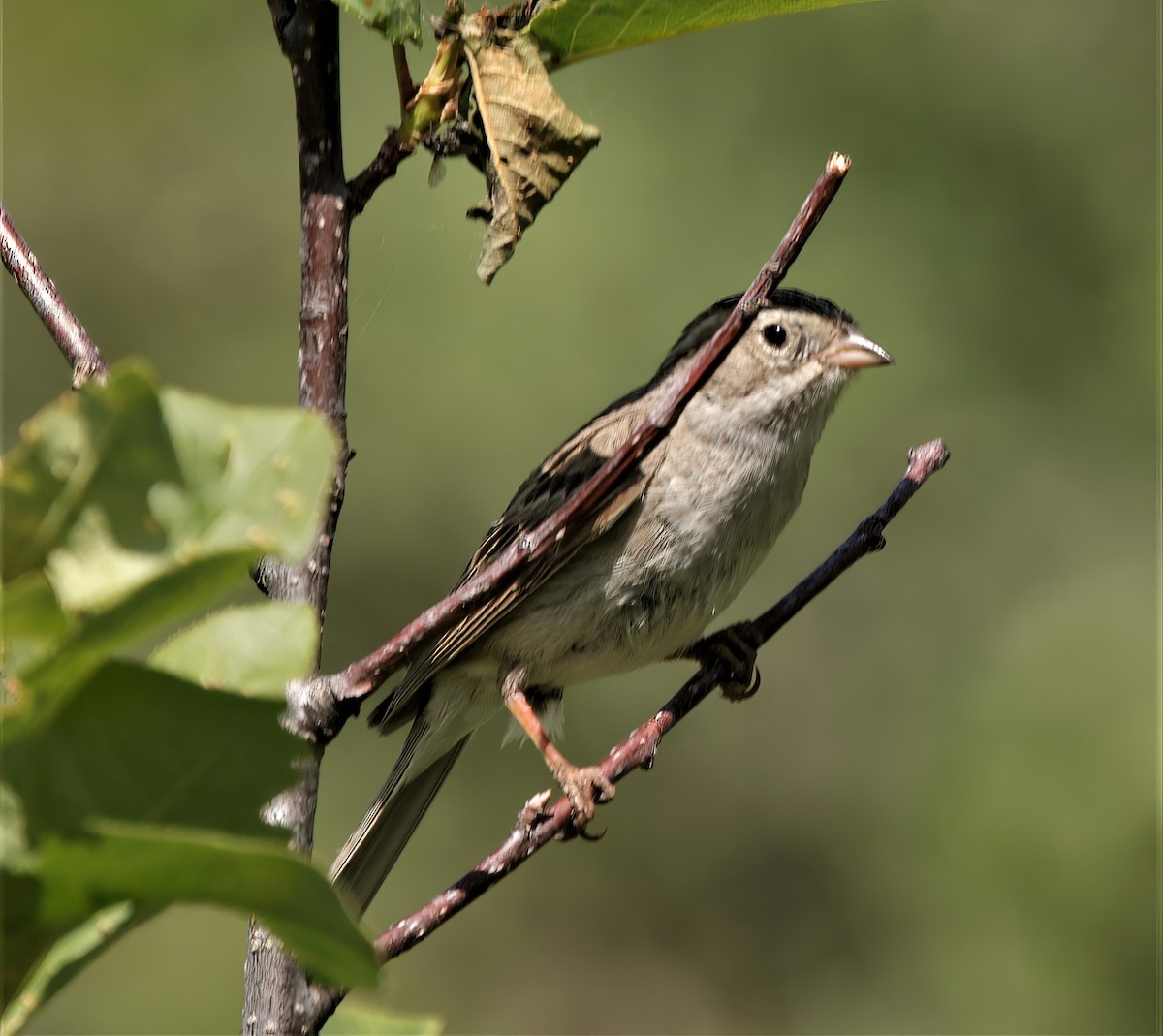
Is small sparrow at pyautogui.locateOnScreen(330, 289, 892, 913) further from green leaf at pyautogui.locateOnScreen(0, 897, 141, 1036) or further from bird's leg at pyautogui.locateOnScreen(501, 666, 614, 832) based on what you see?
green leaf at pyautogui.locateOnScreen(0, 897, 141, 1036)

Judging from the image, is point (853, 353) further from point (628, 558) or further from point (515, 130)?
point (515, 130)

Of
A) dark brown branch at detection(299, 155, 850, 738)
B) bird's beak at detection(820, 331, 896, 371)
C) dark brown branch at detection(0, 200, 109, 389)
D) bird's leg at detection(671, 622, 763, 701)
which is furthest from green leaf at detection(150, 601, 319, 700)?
bird's beak at detection(820, 331, 896, 371)

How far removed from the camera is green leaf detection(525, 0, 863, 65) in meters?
1.68

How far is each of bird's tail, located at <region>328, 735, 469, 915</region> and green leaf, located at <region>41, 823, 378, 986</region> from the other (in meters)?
2.15

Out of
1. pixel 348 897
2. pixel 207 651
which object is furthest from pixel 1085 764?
pixel 207 651

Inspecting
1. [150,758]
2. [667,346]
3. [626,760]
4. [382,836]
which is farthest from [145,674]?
[667,346]

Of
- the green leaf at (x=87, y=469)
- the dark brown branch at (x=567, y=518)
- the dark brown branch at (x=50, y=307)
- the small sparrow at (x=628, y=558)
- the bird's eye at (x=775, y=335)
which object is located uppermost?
the dark brown branch at (x=50, y=307)

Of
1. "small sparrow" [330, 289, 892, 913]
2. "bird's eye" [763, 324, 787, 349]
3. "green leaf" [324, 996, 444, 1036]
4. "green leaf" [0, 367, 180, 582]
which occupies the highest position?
"bird's eye" [763, 324, 787, 349]

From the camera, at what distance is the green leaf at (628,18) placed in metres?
1.68

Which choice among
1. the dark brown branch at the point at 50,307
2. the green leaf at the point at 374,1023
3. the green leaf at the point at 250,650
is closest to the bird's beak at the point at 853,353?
the dark brown branch at the point at 50,307

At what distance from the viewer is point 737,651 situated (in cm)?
328

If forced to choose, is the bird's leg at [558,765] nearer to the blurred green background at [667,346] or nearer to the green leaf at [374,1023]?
the green leaf at [374,1023]

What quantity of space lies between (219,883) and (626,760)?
1.42 metres

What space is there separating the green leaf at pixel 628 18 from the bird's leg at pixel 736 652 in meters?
1.73
